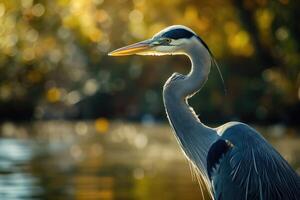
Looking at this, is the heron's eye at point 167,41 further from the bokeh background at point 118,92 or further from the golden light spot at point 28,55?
the golden light spot at point 28,55

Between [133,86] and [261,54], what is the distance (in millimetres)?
14300

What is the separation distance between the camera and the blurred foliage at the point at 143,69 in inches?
848

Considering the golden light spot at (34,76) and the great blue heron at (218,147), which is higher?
the golden light spot at (34,76)

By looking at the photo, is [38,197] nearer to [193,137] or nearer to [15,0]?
[193,137]

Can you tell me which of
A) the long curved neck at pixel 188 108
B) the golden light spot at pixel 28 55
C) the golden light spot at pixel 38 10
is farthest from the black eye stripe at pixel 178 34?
the golden light spot at pixel 28 55

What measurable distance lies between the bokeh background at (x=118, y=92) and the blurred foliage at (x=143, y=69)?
49 millimetres

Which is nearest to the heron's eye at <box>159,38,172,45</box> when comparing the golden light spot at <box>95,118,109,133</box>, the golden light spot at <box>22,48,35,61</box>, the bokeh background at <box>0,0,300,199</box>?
the bokeh background at <box>0,0,300,199</box>

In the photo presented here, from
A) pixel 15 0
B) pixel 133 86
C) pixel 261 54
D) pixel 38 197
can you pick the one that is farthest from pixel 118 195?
pixel 133 86

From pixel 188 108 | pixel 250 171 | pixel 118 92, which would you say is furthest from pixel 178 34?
pixel 118 92

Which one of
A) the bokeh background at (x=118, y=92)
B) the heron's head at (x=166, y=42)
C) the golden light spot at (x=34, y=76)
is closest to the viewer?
the heron's head at (x=166, y=42)

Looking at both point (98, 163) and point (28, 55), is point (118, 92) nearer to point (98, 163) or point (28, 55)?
point (28, 55)

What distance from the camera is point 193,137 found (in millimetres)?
7863

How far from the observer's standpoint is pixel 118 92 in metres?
36.4

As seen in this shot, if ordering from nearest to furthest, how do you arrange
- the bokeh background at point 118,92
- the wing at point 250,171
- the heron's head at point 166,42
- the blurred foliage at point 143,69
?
the wing at point 250,171 → the heron's head at point 166,42 → the bokeh background at point 118,92 → the blurred foliage at point 143,69
